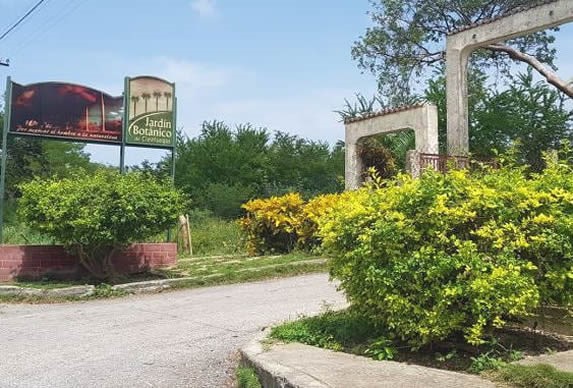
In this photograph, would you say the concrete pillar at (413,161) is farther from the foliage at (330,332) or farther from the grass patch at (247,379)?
the grass patch at (247,379)

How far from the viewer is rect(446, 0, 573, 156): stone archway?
15.1 m

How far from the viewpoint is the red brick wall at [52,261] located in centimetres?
1362

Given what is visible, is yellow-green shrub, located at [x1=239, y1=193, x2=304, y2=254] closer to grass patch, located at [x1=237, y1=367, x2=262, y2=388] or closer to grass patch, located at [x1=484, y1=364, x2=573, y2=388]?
grass patch, located at [x1=237, y1=367, x2=262, y2=388]

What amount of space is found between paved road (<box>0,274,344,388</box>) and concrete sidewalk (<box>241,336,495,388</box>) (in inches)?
27.5

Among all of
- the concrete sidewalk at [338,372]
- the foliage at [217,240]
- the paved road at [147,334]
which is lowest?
the paved road at [147,334]

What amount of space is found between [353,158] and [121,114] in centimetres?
655

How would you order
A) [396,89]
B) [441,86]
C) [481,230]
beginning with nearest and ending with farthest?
1. [481,230]
2. [441,86]
3. [396,89]

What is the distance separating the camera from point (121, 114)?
16.2 meters

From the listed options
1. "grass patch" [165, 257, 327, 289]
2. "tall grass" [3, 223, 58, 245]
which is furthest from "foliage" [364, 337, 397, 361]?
"tall grass" [3, 223, 58, 245]

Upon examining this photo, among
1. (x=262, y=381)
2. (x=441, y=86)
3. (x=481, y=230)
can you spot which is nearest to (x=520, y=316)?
(x=481, y=230)

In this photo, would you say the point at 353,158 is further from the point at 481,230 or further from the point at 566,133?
the point at 481,230

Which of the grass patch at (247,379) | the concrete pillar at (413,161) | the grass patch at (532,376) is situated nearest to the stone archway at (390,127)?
the concrete pillar at (413,161)

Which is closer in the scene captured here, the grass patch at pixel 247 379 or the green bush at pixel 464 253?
the green bush at pixel 464 253

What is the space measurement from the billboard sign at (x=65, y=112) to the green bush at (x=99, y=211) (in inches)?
82.0
